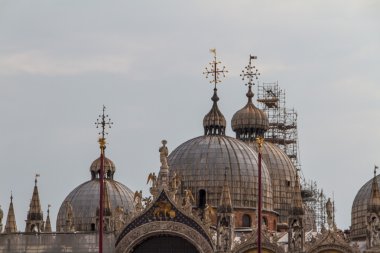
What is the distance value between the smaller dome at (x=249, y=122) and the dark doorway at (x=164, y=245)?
25689 mm

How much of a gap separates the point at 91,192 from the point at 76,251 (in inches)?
941

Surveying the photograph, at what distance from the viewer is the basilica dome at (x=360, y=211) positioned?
92.1 metres

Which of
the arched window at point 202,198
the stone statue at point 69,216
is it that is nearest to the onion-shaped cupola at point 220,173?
the arched window at point 202,198

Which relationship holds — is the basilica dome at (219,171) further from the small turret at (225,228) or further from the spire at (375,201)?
the spire at (375,201)

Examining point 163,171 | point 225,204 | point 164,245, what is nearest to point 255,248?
point 225,204

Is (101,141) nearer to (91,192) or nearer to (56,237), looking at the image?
(56,237)

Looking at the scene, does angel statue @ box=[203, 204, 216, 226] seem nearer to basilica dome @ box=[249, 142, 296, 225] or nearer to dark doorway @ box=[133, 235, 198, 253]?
dark doorway @ box=[133, 235, 198, 253]

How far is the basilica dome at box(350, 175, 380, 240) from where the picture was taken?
3625 inches

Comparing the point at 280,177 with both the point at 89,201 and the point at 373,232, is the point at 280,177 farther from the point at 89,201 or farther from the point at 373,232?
the point at 373,232

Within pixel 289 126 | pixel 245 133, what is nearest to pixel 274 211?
pixel 245 133

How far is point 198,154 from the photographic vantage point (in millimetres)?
96000

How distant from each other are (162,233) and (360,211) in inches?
583

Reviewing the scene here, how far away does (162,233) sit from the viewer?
8288cm

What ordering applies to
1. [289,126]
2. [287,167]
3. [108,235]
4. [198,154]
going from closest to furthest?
[108,235], [198,154], [287,167], [289,126]
